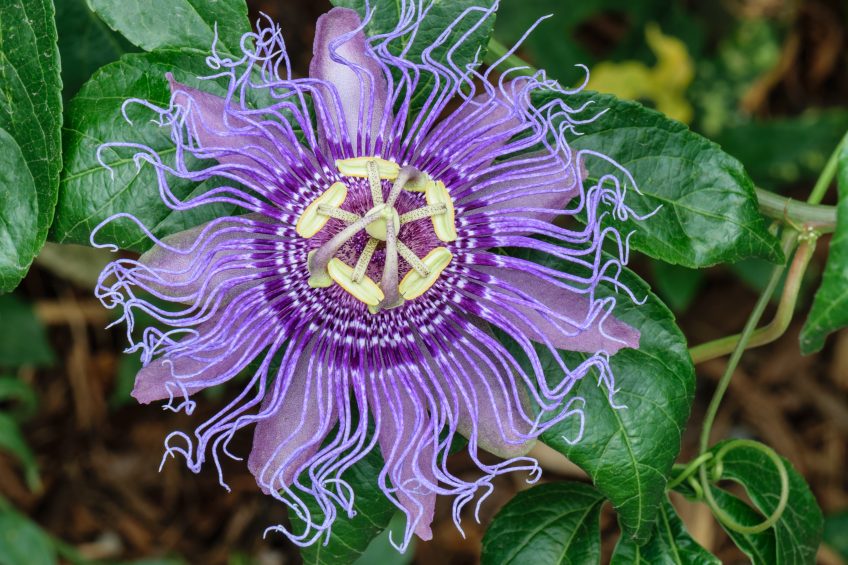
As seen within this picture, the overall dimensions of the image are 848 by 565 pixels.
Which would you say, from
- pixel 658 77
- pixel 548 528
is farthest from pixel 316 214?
pixel 658 77

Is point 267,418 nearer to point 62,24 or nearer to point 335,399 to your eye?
point 335,399

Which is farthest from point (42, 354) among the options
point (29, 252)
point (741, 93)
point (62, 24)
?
point (741, 93)

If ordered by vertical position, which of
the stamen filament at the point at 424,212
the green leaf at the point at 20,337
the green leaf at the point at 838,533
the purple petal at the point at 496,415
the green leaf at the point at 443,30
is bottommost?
the green leaf at the point at 838,533

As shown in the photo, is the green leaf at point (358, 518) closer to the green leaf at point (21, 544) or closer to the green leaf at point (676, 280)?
the green leaf at point (21, 544)

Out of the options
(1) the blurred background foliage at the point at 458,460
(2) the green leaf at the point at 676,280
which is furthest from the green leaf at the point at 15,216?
(2) the green leaf at the point at 676,280

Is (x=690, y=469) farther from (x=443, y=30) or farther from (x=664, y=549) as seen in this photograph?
(x=443, y=30)

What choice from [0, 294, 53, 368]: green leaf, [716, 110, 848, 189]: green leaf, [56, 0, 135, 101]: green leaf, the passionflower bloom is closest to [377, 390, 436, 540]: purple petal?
the passionflower bloom

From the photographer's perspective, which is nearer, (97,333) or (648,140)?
(648,140)
